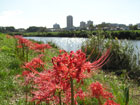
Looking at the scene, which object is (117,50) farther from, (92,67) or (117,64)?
(92,67)

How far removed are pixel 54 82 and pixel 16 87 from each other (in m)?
2.74

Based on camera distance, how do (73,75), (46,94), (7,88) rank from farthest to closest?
1. (7,88)
2. (46,94)
3. (73,75)

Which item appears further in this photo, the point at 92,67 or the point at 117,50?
the point at 117,50

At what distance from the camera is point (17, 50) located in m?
5.25

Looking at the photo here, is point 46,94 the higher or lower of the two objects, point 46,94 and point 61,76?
the lower

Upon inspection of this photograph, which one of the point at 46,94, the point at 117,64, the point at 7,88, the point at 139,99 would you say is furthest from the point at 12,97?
the point at 117,64

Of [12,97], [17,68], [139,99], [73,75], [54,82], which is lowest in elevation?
[139,99]

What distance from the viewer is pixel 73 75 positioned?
3.41 ft

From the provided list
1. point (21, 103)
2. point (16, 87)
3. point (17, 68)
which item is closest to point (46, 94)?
point (21, 103)

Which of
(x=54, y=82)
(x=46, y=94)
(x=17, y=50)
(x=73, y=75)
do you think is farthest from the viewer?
(x=17, y=50)

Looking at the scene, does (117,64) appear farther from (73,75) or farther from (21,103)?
(73,75)

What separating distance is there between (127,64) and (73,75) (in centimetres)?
633

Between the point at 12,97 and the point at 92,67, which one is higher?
the point at 92,67

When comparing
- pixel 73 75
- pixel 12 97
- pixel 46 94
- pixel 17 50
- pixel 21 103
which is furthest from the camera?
pixel 17 50
